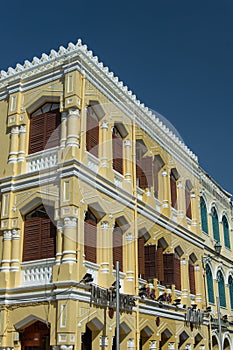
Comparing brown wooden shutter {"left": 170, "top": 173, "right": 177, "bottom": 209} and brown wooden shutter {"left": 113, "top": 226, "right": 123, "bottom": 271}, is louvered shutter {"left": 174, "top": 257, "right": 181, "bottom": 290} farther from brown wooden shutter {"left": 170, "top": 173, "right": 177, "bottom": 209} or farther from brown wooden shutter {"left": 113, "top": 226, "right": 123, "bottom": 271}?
brown wooden shutter {"left": 113, "top": 226, "right": 123, "bottom": 271}

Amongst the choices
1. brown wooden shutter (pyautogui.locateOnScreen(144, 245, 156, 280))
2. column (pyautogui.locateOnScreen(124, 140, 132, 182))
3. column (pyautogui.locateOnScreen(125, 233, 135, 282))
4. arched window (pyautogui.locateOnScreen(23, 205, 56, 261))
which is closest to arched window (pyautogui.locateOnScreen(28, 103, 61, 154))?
arched window (pyautogui.locateOnScreen(23, 205, 56, 261))

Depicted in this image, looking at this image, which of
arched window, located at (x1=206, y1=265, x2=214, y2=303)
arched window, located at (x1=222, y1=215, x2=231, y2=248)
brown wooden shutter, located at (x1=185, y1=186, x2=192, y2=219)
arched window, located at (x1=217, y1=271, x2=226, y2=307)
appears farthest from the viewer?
arched window, located at (x1=222, y1=215, x2=231, y2=248)

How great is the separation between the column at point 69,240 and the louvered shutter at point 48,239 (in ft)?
2.25

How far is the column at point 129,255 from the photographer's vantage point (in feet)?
50.2

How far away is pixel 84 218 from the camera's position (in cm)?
1361

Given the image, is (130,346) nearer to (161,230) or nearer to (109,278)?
(109,278)

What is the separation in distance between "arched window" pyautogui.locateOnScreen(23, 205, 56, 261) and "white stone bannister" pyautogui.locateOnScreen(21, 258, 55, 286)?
0.20m

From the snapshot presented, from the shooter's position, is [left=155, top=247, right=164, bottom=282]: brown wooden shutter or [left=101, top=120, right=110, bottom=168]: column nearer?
[left=101, top=120, right=110, bottom=168]: column

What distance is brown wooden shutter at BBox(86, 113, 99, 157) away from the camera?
14817mm

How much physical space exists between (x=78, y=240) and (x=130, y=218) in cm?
329

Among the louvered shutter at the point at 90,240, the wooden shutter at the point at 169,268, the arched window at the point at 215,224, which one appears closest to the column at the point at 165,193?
the wooden shutter at the point at 169,268

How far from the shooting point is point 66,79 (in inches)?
570

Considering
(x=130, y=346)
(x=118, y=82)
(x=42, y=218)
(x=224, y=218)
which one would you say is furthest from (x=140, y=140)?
(x=224, y=218)

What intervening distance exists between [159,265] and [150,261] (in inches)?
43.4
